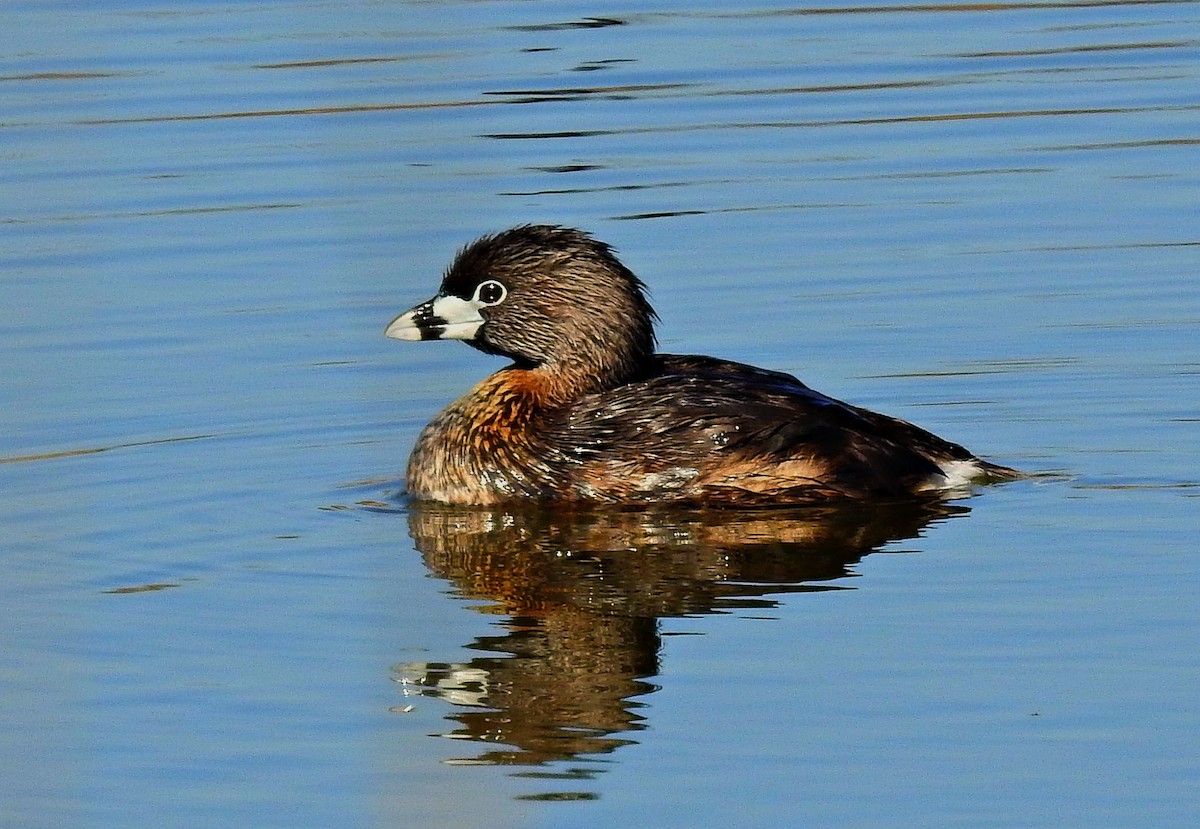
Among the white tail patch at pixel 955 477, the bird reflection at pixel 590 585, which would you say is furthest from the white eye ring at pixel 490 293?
the white tail patch at pixel 955 477

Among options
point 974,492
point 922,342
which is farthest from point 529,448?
point 922,342

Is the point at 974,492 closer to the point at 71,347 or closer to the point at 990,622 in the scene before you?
the point at 990,622

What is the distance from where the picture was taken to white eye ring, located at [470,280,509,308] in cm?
1037

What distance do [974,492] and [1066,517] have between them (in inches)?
24.6

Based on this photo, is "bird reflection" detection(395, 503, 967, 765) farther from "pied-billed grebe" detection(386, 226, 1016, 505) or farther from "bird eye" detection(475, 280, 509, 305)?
"bird eye" detection(475, 280, 509, 305)

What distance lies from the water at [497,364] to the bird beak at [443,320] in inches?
18.8

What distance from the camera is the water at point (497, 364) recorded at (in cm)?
681

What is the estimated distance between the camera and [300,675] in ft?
25.1

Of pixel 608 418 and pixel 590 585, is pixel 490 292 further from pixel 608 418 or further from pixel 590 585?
pixel 590 585

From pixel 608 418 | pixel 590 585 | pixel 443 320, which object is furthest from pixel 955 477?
pixel 443 320

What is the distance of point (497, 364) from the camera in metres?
13.3

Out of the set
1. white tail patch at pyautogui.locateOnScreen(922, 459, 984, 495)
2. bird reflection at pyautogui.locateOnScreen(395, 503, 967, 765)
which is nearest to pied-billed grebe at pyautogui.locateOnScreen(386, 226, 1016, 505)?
white tail patch at pyautogui.locateOnScreen(922, 459, 984, 495)

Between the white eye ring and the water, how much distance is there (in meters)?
0.48

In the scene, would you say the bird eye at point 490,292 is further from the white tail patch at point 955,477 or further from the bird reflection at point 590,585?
the white tail patch at point 955,477
